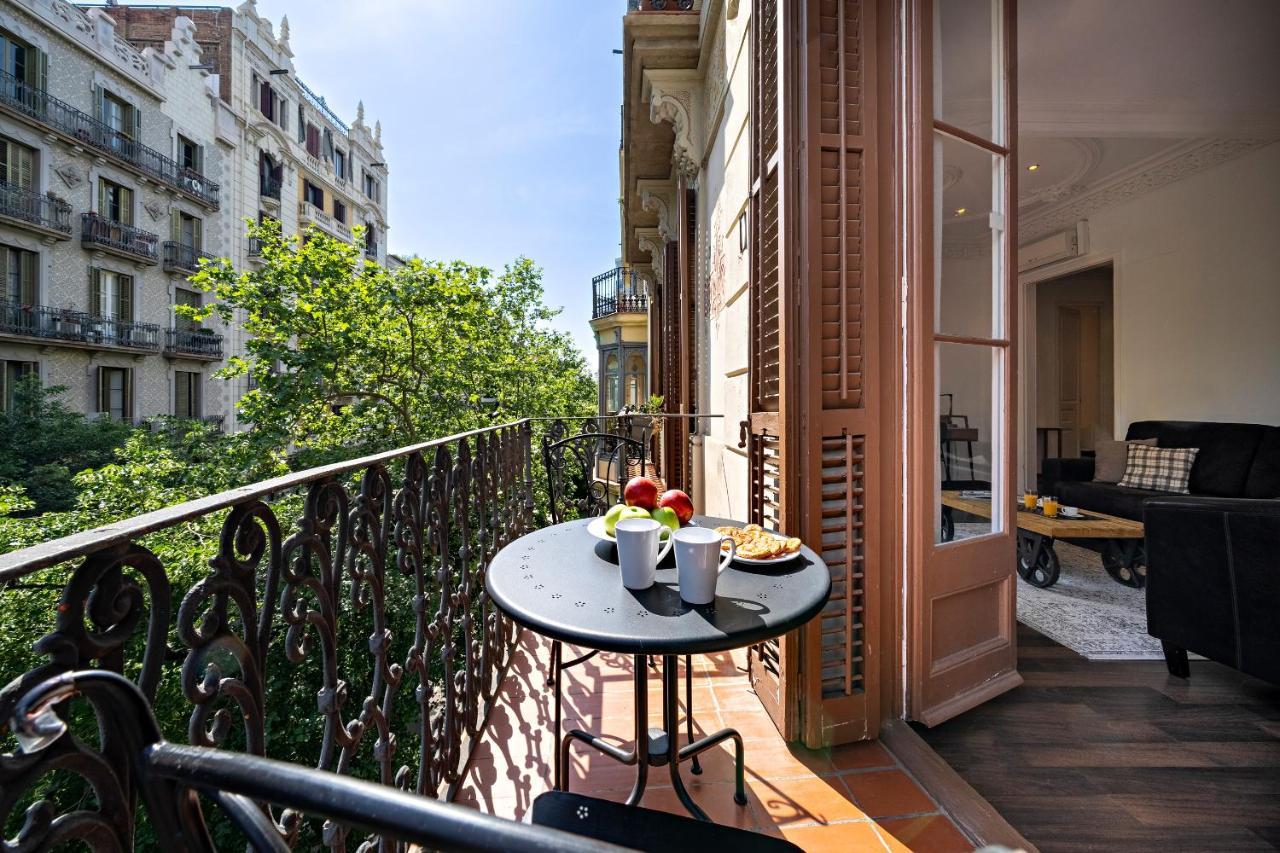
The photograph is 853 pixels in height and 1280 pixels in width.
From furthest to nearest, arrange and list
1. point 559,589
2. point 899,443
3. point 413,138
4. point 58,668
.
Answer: point 413,138
point 899,443
point 559,589
point 58,668

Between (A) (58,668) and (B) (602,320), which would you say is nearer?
(A) (58,668)

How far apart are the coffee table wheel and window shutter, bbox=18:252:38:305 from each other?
786 inches

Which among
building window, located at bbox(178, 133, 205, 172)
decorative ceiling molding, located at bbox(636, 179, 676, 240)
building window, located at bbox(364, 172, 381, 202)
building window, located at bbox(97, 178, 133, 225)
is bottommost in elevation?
decorative ceiling molding, located at bbox(636, 179, 676, 240)


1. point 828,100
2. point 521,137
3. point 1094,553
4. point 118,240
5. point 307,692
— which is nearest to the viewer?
point 828,100

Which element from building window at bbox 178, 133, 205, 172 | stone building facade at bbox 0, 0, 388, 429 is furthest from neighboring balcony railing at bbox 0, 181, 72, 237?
building window at bbox 178, 133, 205, 172

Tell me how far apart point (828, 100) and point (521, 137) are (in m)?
16.3

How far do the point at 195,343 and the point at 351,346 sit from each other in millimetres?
14578

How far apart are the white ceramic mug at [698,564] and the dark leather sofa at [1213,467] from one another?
4614mm

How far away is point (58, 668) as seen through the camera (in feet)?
1.52

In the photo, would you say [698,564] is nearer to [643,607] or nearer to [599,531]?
[643,607]

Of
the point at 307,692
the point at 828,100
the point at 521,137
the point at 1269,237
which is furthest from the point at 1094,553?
the point at 521,137

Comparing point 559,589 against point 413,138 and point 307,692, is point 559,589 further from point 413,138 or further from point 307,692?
point 413,138

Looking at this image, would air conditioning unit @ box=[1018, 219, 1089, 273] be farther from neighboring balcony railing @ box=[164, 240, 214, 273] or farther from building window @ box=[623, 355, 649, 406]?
neighboring balcony railing @ box=[164, 240, 214, 273]

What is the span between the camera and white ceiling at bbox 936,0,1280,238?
2094 millimetres
